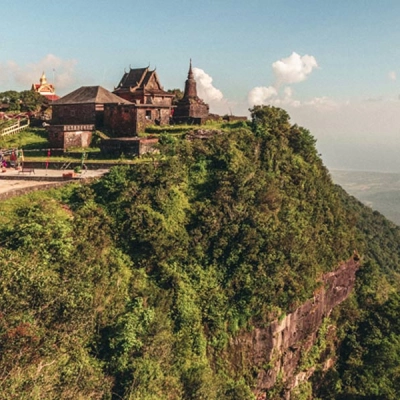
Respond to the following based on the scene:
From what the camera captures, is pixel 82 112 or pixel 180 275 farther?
pixel 82 112

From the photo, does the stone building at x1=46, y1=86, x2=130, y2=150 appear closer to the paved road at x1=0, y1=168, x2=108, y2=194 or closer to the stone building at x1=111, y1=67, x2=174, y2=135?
the stone building at x1=111, y1=67, x2=174, y2=135

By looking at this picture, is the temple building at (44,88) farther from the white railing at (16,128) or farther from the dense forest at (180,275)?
the dense forest at (180,275)

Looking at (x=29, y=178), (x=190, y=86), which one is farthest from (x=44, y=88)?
(x=29, y=178)

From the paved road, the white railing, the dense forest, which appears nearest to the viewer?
the dense forest

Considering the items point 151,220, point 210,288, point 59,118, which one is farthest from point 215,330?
point 59,118

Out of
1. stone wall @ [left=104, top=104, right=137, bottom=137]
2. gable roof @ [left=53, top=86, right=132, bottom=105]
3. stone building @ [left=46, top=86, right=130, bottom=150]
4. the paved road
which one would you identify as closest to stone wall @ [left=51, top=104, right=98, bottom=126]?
stone building @ [left=46, top=86, right=130, bottom=150]

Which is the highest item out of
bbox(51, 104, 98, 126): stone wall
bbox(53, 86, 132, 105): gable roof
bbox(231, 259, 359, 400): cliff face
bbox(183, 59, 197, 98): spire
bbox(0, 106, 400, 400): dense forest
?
bbox(183, 59, 197, 98): spire

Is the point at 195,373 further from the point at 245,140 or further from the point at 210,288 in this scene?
the point at 245,140

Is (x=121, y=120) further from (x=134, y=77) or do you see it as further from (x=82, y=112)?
(x=134, y=77)
